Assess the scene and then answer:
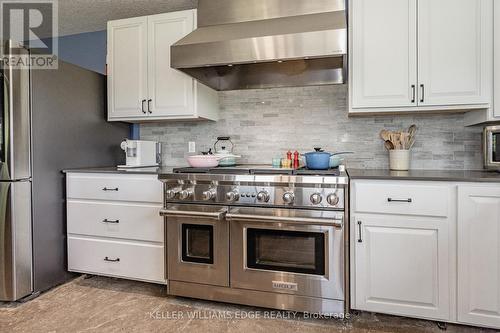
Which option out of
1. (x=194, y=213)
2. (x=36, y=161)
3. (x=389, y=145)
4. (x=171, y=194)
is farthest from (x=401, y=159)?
(x=36, y=161)

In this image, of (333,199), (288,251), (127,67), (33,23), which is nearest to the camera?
(333,199)

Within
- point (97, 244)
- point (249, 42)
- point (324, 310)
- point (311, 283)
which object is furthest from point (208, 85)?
point (324, 310)

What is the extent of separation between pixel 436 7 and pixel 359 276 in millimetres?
1734

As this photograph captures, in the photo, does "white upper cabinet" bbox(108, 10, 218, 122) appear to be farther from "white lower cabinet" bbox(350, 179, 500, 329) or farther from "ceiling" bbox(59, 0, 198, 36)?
"white lower cabinet" bbox(350, 179, 500, 329)

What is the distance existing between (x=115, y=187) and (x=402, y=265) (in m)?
1.98

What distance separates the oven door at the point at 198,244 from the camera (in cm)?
191

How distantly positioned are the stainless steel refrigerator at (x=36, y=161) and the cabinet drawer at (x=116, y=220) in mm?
141

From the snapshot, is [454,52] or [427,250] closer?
[427,250]

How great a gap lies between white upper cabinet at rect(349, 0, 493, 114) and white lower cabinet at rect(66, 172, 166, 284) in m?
1.61

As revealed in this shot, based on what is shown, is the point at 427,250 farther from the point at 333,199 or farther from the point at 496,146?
the point at 496,146

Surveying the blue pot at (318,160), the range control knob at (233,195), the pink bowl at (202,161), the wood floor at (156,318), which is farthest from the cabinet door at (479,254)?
the pink bowl at (202,161)

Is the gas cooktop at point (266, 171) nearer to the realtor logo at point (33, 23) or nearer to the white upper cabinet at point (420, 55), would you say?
→ the white upper cabinet at point (420, 55)

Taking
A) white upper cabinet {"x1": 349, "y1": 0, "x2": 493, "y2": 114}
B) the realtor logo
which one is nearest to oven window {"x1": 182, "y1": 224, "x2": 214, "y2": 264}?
white upper cabinet {"x1": 349, "y1": 0, "x2": 493, "y2": 114}

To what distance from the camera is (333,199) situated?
1737 millimetres
